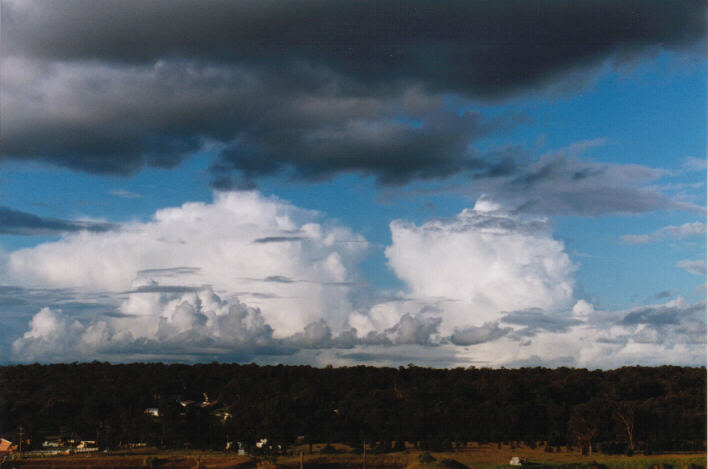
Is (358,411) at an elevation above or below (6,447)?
above

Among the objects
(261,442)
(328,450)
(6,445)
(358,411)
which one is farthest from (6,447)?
(358,411)

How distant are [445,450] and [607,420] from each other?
51.4ft

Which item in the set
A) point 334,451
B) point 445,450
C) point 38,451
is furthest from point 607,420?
point 38,451

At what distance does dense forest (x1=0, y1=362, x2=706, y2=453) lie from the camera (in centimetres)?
6319

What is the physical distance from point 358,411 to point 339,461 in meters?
10.9


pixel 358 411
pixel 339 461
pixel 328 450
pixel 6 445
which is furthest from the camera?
pixel 358 411

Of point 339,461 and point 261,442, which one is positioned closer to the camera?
point 339,461

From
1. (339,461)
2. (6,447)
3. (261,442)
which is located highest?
(261,442)

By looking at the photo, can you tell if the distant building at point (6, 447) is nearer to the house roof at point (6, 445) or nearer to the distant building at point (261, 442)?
the house roof at point (6, 445)

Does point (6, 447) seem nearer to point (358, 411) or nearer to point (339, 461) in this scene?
point (339, 461)

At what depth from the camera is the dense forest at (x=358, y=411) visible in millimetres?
63188

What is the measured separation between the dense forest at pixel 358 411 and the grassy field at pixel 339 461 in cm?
285

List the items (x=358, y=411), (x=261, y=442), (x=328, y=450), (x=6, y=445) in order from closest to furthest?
(x=328, y=450)
(x=6, y=445)
(x=261, y=442)
(x=358, y=411)

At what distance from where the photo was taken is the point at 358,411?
66.5 m
